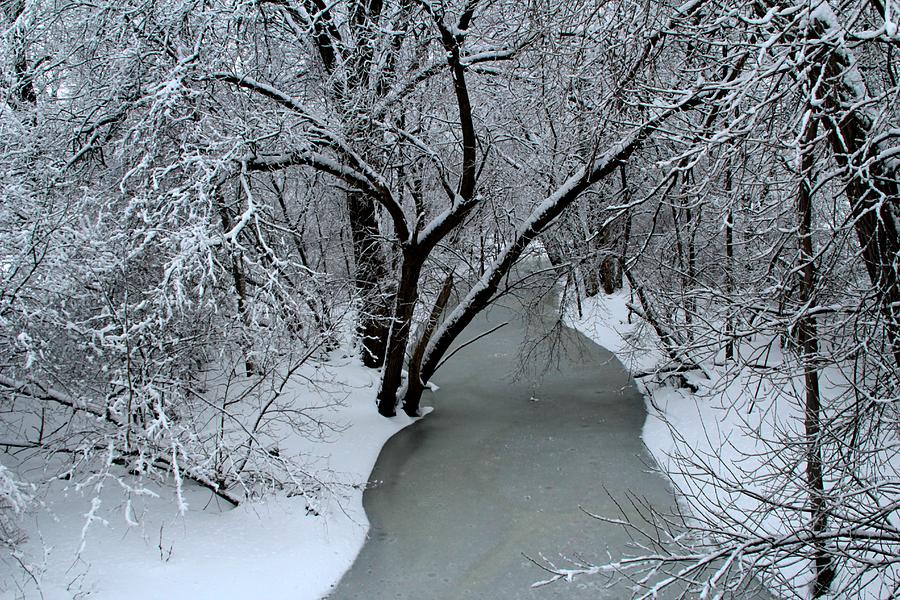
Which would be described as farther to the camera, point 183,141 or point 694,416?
point 694,416

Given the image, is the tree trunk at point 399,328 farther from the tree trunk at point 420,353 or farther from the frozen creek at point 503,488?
the frozen creek at point 503,488

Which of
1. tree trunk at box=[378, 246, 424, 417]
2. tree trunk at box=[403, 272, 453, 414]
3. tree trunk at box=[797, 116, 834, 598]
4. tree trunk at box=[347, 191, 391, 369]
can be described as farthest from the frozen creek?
tree trunk at box=[347, 191, 391, 369]

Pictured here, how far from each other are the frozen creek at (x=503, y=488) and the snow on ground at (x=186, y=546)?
43 cm

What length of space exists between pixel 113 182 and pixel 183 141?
1.03m

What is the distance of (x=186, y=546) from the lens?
22.5ft

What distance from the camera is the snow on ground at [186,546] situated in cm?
598

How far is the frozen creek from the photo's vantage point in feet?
23.0

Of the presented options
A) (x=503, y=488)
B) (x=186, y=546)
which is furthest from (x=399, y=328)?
(x=186, y=546)

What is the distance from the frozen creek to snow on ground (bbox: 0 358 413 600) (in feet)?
1.42

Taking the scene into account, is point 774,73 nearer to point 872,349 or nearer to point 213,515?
point 872,349

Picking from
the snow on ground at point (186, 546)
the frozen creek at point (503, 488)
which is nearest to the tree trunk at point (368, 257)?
the frozen creek at point (503, 488)

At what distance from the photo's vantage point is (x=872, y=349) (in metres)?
4.43

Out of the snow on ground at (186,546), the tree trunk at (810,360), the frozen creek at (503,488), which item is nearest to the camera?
the tree trunk at (810,360)

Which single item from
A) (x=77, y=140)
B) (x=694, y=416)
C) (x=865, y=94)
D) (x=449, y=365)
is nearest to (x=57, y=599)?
(x=77, y=140)
